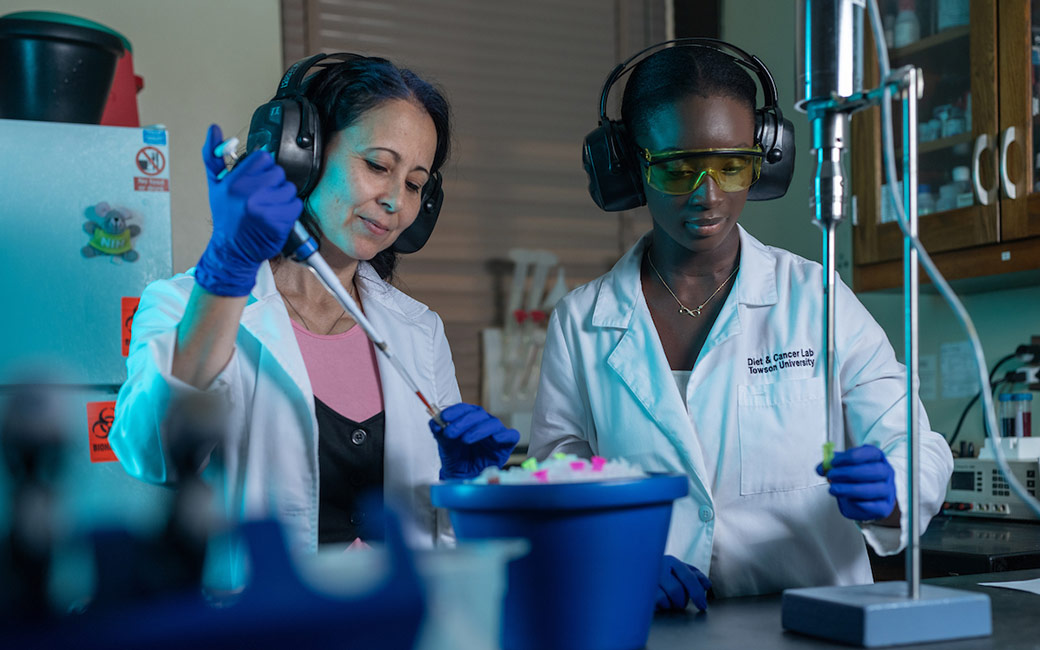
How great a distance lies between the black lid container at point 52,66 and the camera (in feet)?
7.14

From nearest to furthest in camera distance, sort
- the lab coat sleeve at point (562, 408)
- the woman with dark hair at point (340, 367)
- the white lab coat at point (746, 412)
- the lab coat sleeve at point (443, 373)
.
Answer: the woman with dark hair at point (340, 367)
the white lab coat at point (746, 412)
the lab coat sleeve at point (562, 408)
the lab coat sleeve at point (443, 373)

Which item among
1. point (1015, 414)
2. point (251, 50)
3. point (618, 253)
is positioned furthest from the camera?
point (618, 253)

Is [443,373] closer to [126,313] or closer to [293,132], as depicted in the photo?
[293,132]

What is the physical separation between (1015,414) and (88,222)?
2.41 m

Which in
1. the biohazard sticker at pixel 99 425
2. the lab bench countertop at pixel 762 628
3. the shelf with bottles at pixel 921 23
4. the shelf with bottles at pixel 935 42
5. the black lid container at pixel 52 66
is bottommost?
the lab bench countertop at pixel 762 628

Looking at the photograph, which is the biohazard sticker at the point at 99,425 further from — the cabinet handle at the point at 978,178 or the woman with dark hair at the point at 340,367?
the cabinet handle at the point at 978,178

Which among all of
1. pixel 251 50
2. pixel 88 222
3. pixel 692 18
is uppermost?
pixel 692 18

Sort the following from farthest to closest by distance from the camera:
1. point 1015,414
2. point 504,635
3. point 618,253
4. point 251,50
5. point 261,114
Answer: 1. point 618,253
2. point 251,50
3. point 1015,414
4. point 261,114
5. point 504,635

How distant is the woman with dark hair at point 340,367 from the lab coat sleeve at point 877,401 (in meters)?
0.50

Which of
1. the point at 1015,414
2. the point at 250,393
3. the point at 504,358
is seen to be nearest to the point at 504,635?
the point at 250,393

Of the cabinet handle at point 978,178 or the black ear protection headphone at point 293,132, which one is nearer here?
the black ear protection headphone at point 293,132

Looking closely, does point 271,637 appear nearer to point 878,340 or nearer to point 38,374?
point 38,374

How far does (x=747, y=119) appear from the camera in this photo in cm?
137

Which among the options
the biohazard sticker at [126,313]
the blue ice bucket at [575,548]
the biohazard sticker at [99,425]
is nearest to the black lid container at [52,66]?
the biohazard sticker at [126,313]
